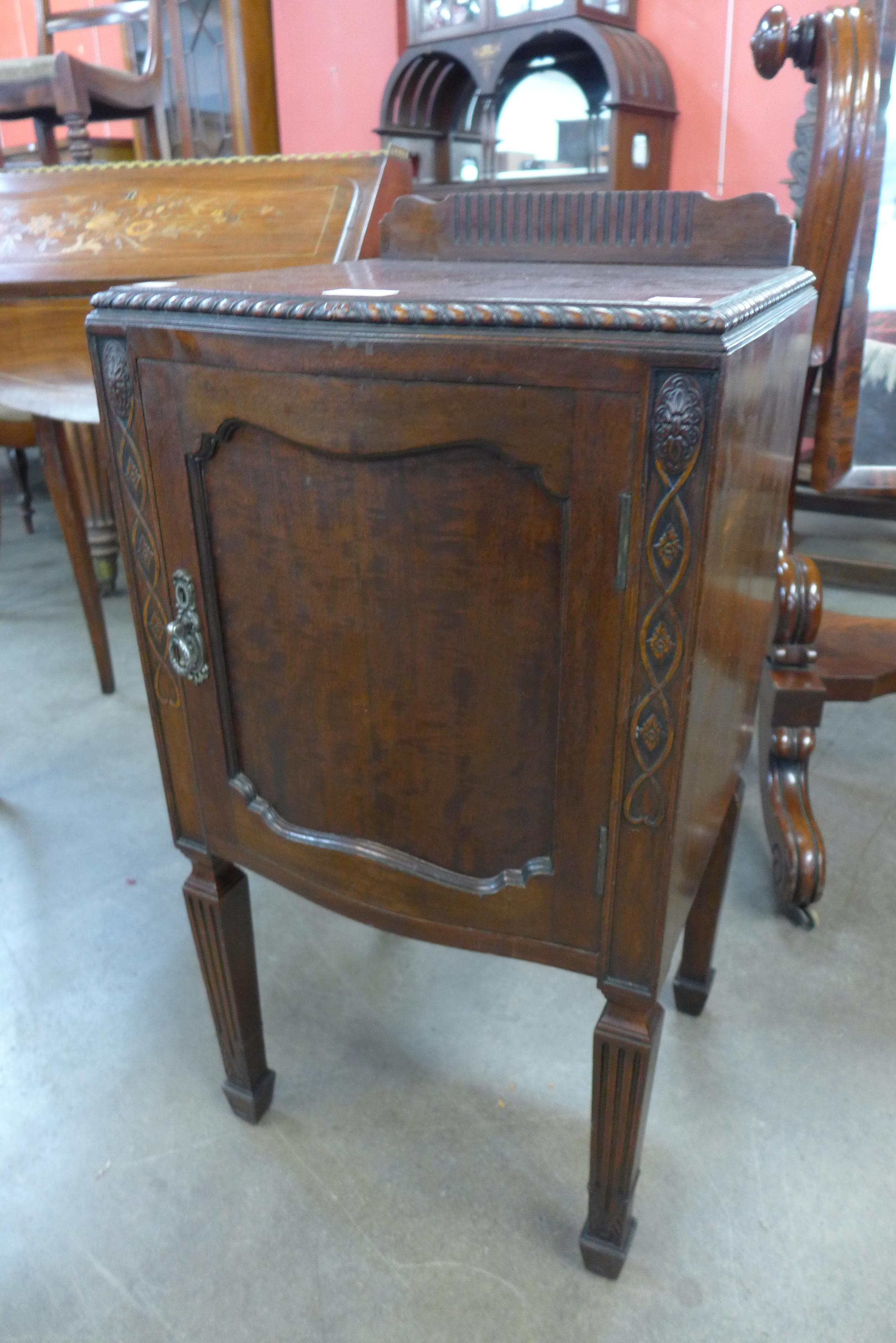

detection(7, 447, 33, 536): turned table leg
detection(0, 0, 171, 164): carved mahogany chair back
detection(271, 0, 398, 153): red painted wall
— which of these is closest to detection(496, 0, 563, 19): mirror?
detection(271, 0, 398, 153): red painted wall

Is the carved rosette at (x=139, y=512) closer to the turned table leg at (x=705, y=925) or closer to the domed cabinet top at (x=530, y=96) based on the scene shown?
the turned table leg at (x=705, y=925)

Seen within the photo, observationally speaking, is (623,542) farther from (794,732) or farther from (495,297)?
(794,732)

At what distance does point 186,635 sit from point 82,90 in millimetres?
2239

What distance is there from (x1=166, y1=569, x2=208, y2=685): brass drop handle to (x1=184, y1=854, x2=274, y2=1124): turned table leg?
213mm

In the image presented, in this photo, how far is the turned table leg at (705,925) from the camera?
1070 mm

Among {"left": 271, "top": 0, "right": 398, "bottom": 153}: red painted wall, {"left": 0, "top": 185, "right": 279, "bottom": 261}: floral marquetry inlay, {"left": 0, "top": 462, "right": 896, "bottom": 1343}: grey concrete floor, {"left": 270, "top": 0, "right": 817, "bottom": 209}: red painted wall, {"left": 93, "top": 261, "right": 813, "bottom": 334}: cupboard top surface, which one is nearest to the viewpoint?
{"left": 93, "top": 261, "right": 813, "bottom": 334}: cupboard top surface

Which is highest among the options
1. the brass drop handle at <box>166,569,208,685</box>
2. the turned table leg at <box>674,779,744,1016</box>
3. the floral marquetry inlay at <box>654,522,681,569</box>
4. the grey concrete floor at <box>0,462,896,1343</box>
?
the floral marquetry inlay at <box>654,522,681,569</box>

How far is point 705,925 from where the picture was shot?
1169 mm

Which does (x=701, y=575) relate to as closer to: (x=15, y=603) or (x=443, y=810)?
(x=443, y=810)

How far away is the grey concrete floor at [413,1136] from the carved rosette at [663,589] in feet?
1.72

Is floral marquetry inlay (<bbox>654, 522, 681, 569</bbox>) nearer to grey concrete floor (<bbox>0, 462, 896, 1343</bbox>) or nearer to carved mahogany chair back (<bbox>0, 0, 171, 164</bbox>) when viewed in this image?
grey concrete floor (<bbox>0, 462, 896, 1343</bbox>)

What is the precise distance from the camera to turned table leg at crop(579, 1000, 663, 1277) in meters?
0.78

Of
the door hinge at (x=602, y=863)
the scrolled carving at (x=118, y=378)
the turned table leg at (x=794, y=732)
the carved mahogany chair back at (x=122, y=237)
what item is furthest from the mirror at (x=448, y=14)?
the door hinge at (x=602, y=863)

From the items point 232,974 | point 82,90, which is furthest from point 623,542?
point 82,90
